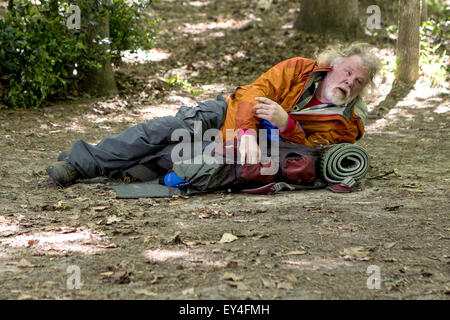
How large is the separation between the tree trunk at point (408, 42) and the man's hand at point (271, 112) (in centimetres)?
445

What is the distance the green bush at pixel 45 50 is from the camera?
6.21 metres

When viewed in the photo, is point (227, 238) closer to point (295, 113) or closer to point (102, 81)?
point (295, 113)

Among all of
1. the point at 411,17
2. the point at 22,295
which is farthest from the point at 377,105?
the point at 22,295

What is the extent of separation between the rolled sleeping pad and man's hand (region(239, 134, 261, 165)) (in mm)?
611

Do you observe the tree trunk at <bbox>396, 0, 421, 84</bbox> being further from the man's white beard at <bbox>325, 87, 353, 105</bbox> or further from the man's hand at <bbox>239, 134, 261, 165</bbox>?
the man's hand at <bbox>239, 134, 261, 165</bbox>

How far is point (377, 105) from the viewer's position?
739 cm

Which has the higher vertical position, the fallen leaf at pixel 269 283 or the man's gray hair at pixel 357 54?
the man's gray hair at pixel 357 54

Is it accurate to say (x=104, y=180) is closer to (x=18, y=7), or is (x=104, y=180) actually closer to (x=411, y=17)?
(x=18, y=7)

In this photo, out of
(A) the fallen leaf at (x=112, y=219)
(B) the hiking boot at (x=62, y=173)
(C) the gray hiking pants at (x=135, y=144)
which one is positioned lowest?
(A) the fallen leaf at (x=112, y=219)

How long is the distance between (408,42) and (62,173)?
5453 millimetres

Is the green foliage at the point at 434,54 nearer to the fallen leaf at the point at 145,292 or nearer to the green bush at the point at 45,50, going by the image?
the green bush at the point at 45,50

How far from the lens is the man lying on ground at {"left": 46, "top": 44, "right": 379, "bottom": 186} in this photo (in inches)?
154

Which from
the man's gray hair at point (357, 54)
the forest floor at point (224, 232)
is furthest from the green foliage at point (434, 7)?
the man's gray hair at point (357, 54)
